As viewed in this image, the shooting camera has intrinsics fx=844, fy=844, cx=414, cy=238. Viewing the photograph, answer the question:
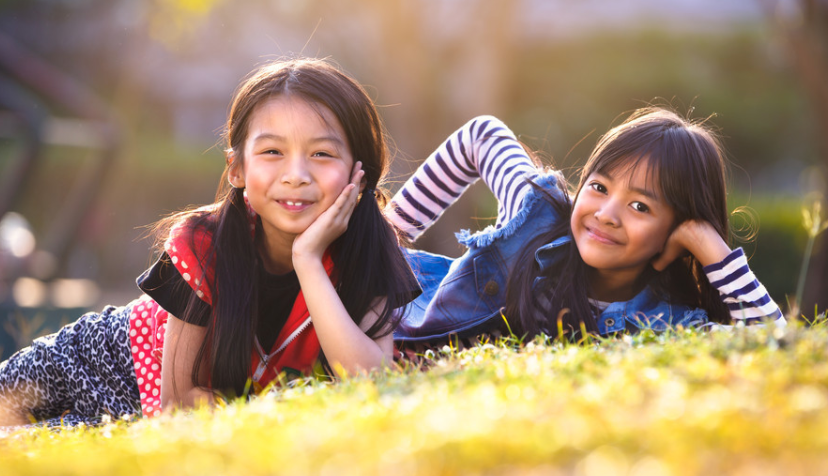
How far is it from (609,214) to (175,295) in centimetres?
184

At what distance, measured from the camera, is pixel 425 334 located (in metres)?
4.02

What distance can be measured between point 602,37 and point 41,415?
14671mm

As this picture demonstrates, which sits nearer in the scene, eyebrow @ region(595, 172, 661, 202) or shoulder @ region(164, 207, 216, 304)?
shoulder @ region(164, 207, 216, 304)

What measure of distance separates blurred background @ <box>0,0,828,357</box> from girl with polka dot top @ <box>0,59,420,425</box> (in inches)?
71.3

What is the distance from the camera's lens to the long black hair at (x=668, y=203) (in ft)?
11.9

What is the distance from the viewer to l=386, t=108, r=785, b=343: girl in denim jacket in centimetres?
361

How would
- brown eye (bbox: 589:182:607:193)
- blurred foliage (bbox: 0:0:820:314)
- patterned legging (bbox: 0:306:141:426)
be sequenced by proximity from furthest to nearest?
blurred foliage (bbox: 0:0:820:314), patterned legging (bbox: 0:306:141:426), brown eye (bbox: 589:182:607:193)

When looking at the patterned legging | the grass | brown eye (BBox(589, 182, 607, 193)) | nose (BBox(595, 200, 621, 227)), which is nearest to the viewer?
the grass

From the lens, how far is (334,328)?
3.27m

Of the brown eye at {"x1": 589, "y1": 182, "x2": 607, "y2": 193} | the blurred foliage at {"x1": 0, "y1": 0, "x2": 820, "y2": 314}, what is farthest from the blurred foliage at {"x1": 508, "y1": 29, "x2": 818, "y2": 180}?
the brown eye at {"x1": 589, "y1": 182, "x2": 607, "y2": 193}

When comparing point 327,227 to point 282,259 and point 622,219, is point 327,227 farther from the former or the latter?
point 622,219

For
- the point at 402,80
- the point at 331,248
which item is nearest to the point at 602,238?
the point at 331,248

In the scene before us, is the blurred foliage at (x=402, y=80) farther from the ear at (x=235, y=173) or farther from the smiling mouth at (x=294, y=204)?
the smiling mouth at (x=294, y=204)

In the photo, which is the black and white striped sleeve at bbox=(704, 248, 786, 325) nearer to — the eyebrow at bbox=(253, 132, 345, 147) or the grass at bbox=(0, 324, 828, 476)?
the grass at bbox=(0, 324, 828, 476)
